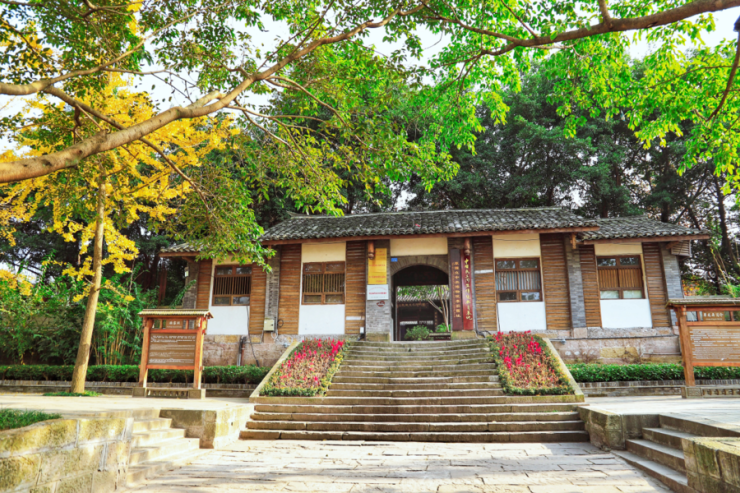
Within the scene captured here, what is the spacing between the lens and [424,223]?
14539 millimetres

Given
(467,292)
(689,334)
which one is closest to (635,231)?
(467,292)

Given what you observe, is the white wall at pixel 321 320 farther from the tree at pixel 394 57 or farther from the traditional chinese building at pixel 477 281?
the tree at pixel 394 57

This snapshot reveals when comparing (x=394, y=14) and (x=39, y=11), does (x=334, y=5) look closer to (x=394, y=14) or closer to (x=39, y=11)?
(x=394, y=14)

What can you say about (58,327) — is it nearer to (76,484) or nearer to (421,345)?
(421,345)

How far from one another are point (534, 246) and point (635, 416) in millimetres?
8090

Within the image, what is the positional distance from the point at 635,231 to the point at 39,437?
44.4 ft

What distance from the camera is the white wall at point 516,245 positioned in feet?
44.3

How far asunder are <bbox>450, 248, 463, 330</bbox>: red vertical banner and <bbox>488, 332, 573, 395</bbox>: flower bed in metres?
1.58

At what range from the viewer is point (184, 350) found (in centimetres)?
951

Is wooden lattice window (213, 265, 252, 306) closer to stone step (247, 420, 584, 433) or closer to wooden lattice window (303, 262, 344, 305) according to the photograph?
wooden lattice window (303, 262, 344, 305)

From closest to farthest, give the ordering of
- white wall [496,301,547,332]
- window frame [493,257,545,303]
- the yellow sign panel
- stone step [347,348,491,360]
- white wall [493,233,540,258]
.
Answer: stone step [347,348,491,360]
white wall [496,301,547,332]
window frame [493,257,545,303]
white wall [493,233,540,258]
the yellow sign panel

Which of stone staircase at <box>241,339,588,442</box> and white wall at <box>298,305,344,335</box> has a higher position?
white wall at <box>298,305,344,335</box>

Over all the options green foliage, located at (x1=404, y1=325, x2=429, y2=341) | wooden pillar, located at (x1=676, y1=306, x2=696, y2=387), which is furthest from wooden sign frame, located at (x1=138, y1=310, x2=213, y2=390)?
green foliage, located at (x1=404, y1=325, x2=429, y2=341)

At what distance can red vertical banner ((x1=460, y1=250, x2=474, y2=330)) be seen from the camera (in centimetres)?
1291
